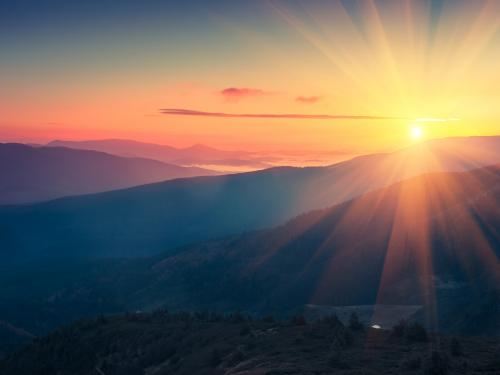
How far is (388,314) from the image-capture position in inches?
3098

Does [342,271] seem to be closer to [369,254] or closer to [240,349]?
[369,254]

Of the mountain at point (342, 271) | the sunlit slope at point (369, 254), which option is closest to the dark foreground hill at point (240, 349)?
the mountain at point (342, 271)

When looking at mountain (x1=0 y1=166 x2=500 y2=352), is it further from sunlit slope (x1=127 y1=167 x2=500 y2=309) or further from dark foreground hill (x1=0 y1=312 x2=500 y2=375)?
dark foreground hill (x1=0 y1=312 x2=500 y2=375)

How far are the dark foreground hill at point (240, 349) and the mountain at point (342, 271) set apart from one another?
3376cm

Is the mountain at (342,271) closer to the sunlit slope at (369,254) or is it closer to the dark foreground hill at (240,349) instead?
the sunlit slope at (369,254)

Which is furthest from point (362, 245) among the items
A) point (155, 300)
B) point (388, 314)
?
point (155, 300)

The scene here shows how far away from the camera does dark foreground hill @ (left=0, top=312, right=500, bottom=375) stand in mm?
23047

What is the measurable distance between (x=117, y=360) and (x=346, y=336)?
21.4m

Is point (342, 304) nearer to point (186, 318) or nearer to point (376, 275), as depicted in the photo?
point (376, 275)

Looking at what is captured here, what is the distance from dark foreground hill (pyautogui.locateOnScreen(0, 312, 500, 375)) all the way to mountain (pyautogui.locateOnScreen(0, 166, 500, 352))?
3376cm

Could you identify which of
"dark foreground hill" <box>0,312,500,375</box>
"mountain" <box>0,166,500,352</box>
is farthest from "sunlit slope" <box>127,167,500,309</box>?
"dark foreground hill" <box>0,312,500,375</box>

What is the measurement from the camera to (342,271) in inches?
4338

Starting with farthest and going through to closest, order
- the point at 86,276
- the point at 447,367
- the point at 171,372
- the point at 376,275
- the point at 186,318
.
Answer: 1. the point at 86,276
2. the point at 376,275
3. the point at 186,318
4. the point at 171,372
5. the point at 447,367

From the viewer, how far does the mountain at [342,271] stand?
280ft
